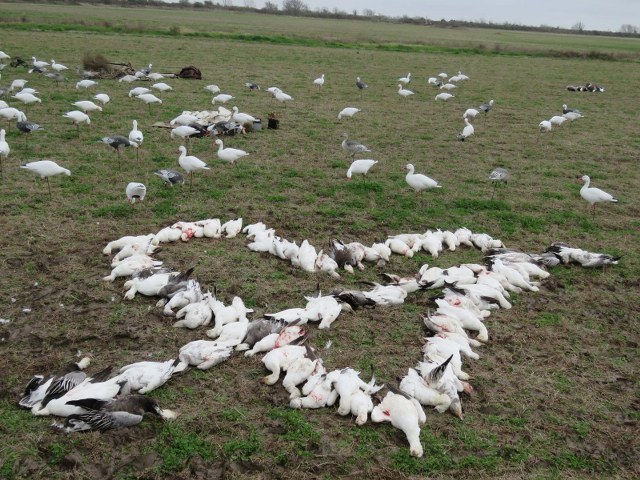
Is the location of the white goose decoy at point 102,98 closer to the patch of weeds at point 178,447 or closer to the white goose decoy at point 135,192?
the white goose decoy at point 135,192

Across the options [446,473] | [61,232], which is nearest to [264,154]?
[61,232]

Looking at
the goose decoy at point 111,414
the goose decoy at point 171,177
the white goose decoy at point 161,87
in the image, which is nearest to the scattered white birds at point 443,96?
the white goose decoy at point 161,87

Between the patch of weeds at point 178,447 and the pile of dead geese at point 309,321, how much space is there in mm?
195

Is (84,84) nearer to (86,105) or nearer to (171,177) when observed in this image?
(86,105)

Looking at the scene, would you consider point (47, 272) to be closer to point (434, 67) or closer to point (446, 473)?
point (446, 473)

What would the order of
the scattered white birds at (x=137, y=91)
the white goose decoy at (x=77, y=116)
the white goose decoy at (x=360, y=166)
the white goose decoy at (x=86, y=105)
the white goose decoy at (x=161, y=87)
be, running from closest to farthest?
1. the white goose decoy at (x=360, y=166)
2. the white goose decoy at (x=77, y=116)
3. the white goose decoy at (x=86, y=105)
4. the scattered white birds at (x=137, y=91)
5. the white goose decoy at (x=161, y=87)

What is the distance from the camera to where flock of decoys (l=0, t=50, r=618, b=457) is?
4812 millimetres

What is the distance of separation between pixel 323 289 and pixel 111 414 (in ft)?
10.7

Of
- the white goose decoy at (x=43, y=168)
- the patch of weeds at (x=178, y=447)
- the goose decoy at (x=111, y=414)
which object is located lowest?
the patch of weeds at (x=178, y=447)

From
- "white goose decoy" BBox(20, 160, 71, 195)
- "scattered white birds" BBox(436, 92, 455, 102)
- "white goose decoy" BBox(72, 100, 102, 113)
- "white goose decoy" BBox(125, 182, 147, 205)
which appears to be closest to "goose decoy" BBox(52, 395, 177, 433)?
"white goose decoy" BBox(125, 182, 147, 205)

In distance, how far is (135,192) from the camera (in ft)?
30.7

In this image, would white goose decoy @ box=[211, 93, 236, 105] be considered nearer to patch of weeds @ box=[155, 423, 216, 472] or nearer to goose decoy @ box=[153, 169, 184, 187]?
goose decoy @ box=[153, 169, 184, 187]

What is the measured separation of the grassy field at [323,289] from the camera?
4496 mm

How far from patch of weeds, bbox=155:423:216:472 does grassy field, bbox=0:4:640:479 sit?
0.01 m
